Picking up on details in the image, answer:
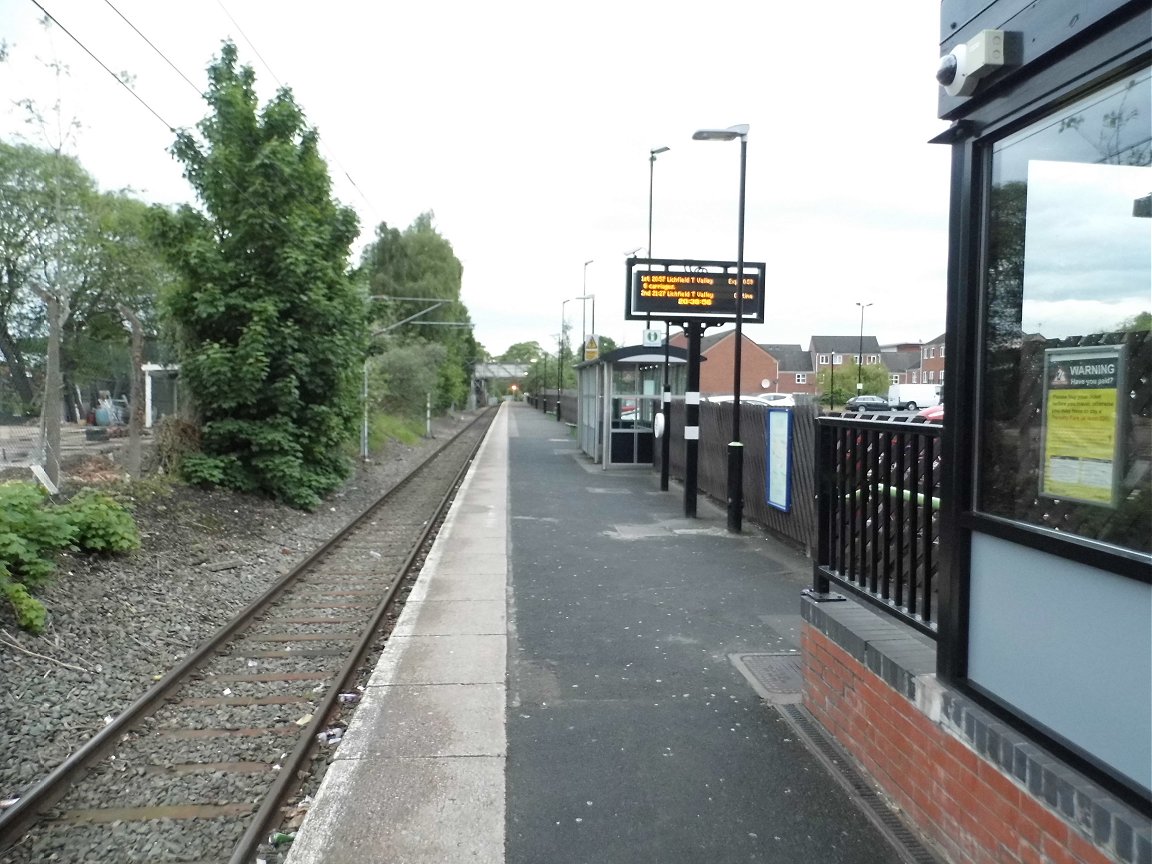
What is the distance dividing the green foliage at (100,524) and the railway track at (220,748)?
63.1 inches

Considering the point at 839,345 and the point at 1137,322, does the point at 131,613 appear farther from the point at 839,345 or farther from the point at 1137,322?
the point at 839,345

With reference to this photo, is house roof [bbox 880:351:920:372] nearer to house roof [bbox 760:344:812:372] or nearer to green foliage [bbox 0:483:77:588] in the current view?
house roof [bbox 760:344:812:372]

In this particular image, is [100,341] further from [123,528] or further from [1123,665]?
[1123,665]

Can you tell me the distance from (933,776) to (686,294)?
36.0 feet

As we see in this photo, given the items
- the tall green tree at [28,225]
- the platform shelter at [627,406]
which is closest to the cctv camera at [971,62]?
the platform shelter at [627,406]

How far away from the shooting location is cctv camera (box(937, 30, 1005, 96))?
311 cm

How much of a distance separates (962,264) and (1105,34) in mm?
905

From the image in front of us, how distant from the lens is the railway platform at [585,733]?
3.79 m

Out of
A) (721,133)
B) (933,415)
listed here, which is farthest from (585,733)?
(721,133)

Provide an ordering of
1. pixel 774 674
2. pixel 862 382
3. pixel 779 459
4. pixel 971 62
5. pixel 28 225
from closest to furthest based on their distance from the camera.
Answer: pixel 971 62 → pixel 774 674 → pixel 779 459 → pixel 28 225 → pixel 862 382

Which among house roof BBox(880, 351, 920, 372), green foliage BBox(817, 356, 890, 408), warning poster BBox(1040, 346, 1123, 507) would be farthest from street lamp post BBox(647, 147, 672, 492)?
house roof BBox(880, 351, 920, 372)

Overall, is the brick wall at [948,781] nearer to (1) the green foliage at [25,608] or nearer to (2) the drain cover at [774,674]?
(2) the drain cover at [774,674]

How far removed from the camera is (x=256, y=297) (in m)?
13.9

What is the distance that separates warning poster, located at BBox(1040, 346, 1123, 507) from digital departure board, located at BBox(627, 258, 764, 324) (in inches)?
439
